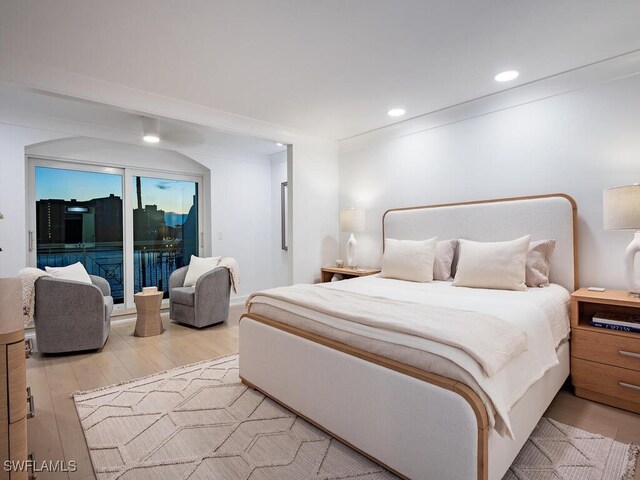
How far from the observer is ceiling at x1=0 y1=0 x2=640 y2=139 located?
2012mm

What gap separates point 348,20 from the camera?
2.11 metres

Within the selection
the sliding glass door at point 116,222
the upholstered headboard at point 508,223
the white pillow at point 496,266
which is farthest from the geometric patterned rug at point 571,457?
the sliding glass door at point 116,222

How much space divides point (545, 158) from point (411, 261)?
1.43 metres

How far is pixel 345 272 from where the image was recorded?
421 cm

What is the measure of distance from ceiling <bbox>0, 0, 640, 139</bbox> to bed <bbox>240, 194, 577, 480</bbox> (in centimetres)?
116

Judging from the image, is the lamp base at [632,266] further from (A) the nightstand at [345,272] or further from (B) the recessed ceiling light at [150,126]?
(B) the recessed ceiling light at [150,126]

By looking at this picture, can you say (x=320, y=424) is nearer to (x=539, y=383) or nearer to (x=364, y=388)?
(x=364, y=388)

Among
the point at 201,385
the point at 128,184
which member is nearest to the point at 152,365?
the point at 201,385

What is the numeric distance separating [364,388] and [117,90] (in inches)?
122

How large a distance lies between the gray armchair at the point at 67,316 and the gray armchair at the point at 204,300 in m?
0.96

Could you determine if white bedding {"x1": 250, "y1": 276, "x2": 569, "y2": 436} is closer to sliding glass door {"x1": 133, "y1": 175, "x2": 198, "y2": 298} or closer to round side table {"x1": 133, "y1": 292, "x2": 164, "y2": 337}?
round side table {"x1": 133, "y1": 292, "x2": 164, "y2": 337}

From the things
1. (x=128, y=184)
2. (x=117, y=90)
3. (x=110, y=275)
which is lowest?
(x=110, y=275)

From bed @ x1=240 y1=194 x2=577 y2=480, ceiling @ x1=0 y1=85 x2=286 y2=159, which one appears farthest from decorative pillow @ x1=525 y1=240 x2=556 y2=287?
ceiling @ x1=0 y1=85 x2=286 y2=159

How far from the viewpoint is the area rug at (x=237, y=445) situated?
1684 mm
